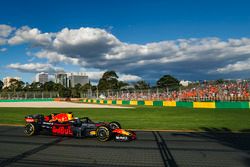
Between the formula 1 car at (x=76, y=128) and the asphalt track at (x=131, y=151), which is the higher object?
the formula 1 car at (x=76, y=128)

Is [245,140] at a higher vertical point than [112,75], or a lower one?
lower

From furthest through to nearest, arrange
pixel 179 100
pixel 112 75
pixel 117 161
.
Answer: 1. pixel 112 75
2. pixel 179 100
3. pixel 117 161

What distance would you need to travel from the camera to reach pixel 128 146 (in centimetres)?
816

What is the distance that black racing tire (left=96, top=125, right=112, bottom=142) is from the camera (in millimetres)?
8961

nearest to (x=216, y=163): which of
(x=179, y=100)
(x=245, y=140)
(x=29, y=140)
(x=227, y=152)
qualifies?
(x=227, y=152)

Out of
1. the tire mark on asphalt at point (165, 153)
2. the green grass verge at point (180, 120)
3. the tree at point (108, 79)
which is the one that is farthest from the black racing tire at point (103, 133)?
the tree at point (108, 79)

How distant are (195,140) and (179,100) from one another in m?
21.9

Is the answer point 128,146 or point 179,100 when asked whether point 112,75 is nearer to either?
point 179,100

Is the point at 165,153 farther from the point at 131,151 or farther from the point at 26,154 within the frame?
the point at 26,154

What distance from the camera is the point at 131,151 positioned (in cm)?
746

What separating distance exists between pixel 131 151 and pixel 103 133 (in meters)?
1.80

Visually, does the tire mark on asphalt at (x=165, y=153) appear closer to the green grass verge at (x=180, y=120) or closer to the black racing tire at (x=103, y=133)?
the black racing tire at (x=103, y=133)

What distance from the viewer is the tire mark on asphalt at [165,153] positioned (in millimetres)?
6161

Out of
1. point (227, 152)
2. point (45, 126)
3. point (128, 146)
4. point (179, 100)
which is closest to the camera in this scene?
point (227, 152)
